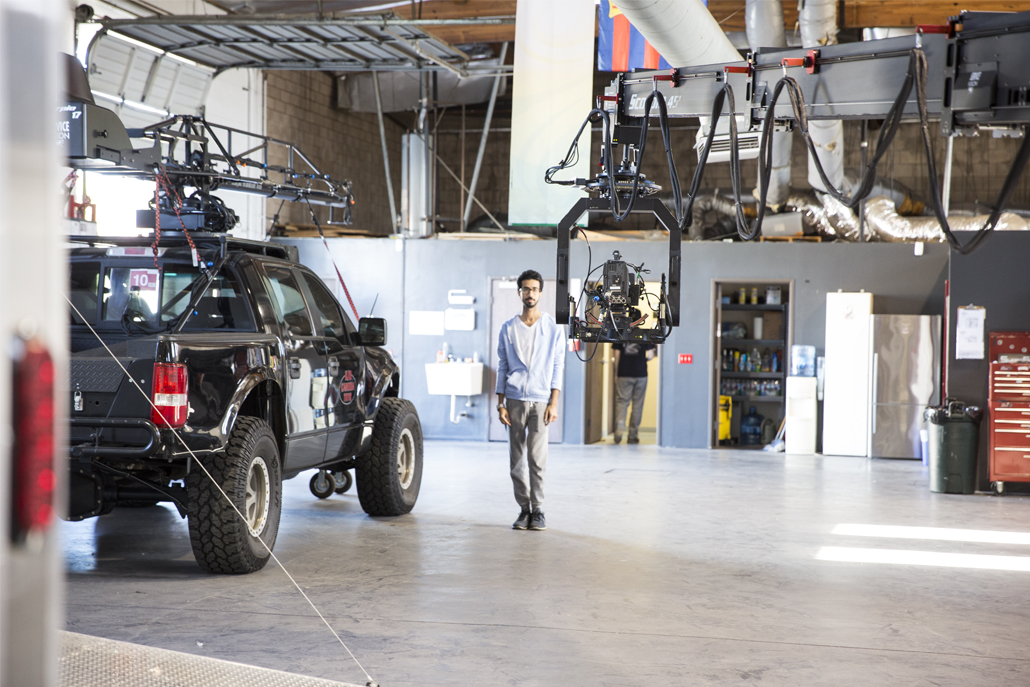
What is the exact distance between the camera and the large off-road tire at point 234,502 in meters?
5.37

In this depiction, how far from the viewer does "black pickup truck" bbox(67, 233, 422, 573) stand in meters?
5.06

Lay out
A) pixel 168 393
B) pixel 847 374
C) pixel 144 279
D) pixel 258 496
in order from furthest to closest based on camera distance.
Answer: pixel 847 374 → pixel 144 279 → pixel 258 496 → pixel 168 393

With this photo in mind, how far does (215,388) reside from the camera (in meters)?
5.30

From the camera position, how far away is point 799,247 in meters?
13.0

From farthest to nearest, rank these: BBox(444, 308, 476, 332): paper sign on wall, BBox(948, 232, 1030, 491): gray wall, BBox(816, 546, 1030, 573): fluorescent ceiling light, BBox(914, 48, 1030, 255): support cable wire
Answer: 1. BBox(444, 308, 476, 332): paper sign on wall
2. BBox(948, 232, 1030, 491): gray wall
3. BBox(816, 546, 1030, 573): fluorescent ceiling light
4. BBox(914, 48, 1030, 255): support cable wire

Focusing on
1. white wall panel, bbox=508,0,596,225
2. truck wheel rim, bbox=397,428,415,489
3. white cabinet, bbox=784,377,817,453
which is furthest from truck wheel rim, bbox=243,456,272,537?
white cabinet, bbox=784,377,817,453

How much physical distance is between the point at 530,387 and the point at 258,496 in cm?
211

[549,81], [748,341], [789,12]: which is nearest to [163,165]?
[549,81]

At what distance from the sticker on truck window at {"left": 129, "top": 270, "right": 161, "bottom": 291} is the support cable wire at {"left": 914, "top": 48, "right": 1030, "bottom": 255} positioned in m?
4.42

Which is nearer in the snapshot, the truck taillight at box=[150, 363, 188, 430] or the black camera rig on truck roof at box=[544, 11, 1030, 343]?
the black camera rig on truck roof at box=[544, 11, 1030, 343]

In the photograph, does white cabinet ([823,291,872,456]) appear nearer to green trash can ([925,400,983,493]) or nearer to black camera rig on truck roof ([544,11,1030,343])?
green trash can ([925,400,983,493])

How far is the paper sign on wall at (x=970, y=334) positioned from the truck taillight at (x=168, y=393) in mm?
7568

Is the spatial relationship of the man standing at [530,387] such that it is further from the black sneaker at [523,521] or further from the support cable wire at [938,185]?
the support cable wire at [938,185]

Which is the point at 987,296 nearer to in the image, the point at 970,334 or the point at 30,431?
the point at 970,334
